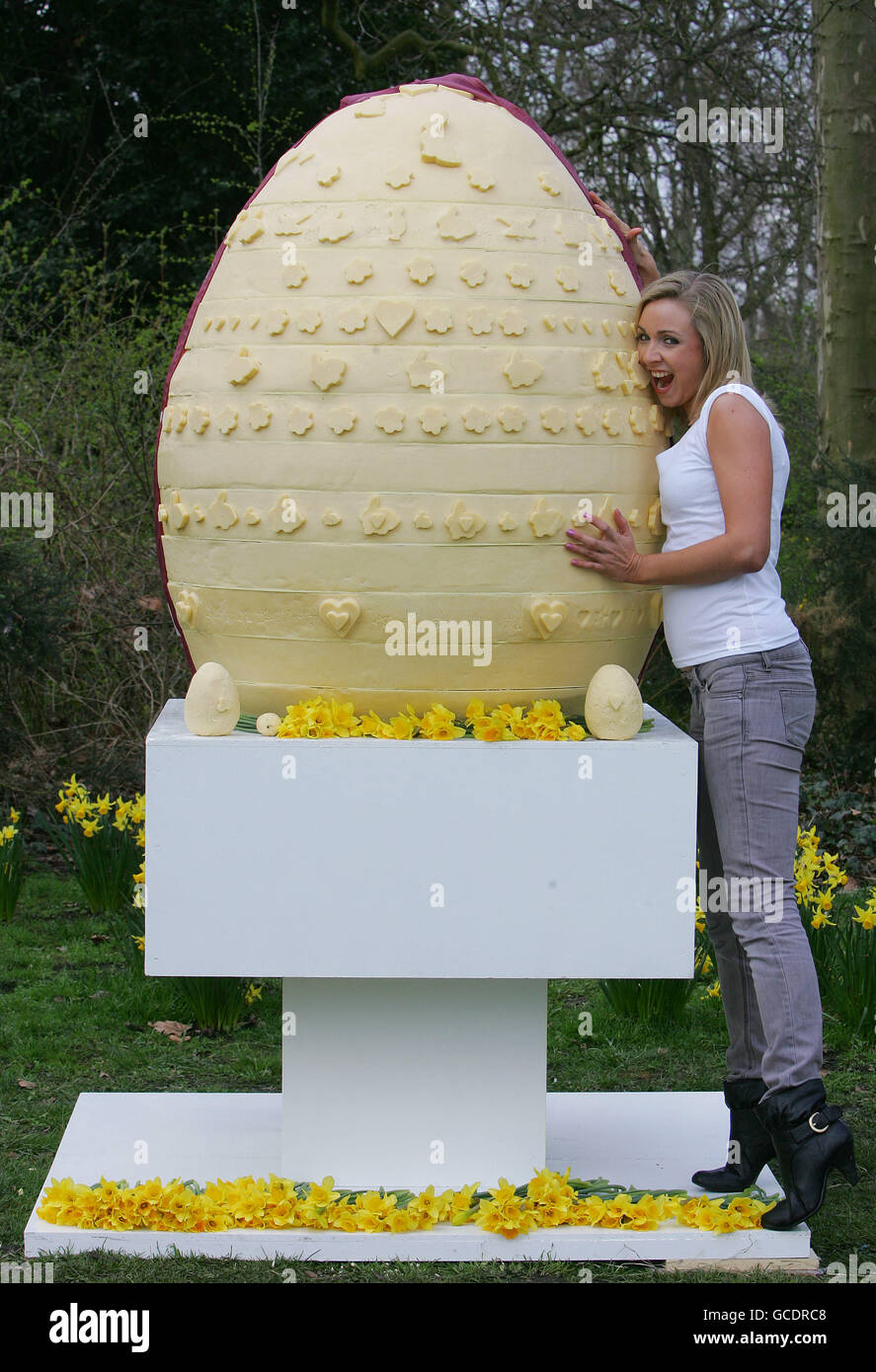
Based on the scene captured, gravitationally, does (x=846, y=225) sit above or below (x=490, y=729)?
above

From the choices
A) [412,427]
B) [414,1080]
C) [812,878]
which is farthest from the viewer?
[812,878]

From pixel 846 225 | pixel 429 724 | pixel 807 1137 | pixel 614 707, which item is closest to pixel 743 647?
pixel 614 707

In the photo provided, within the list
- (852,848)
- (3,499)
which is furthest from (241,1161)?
(3,499)

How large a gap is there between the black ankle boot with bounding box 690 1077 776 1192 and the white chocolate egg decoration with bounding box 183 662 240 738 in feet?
4.36

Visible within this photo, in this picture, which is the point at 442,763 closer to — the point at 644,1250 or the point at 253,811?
the point at 253,811

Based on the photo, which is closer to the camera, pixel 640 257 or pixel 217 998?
pixel 640 257

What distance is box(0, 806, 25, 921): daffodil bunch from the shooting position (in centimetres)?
532

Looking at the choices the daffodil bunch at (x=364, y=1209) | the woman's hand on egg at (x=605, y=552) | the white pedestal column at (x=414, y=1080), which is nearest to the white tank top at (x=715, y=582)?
the woman's hand on egg at (x=605, y=552)

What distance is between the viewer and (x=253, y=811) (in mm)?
2840

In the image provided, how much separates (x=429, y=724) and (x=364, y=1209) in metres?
0.97

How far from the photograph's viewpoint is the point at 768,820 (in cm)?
287

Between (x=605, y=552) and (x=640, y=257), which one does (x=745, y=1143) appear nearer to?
(x=605, y=552)

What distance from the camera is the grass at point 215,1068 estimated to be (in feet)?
9.37
